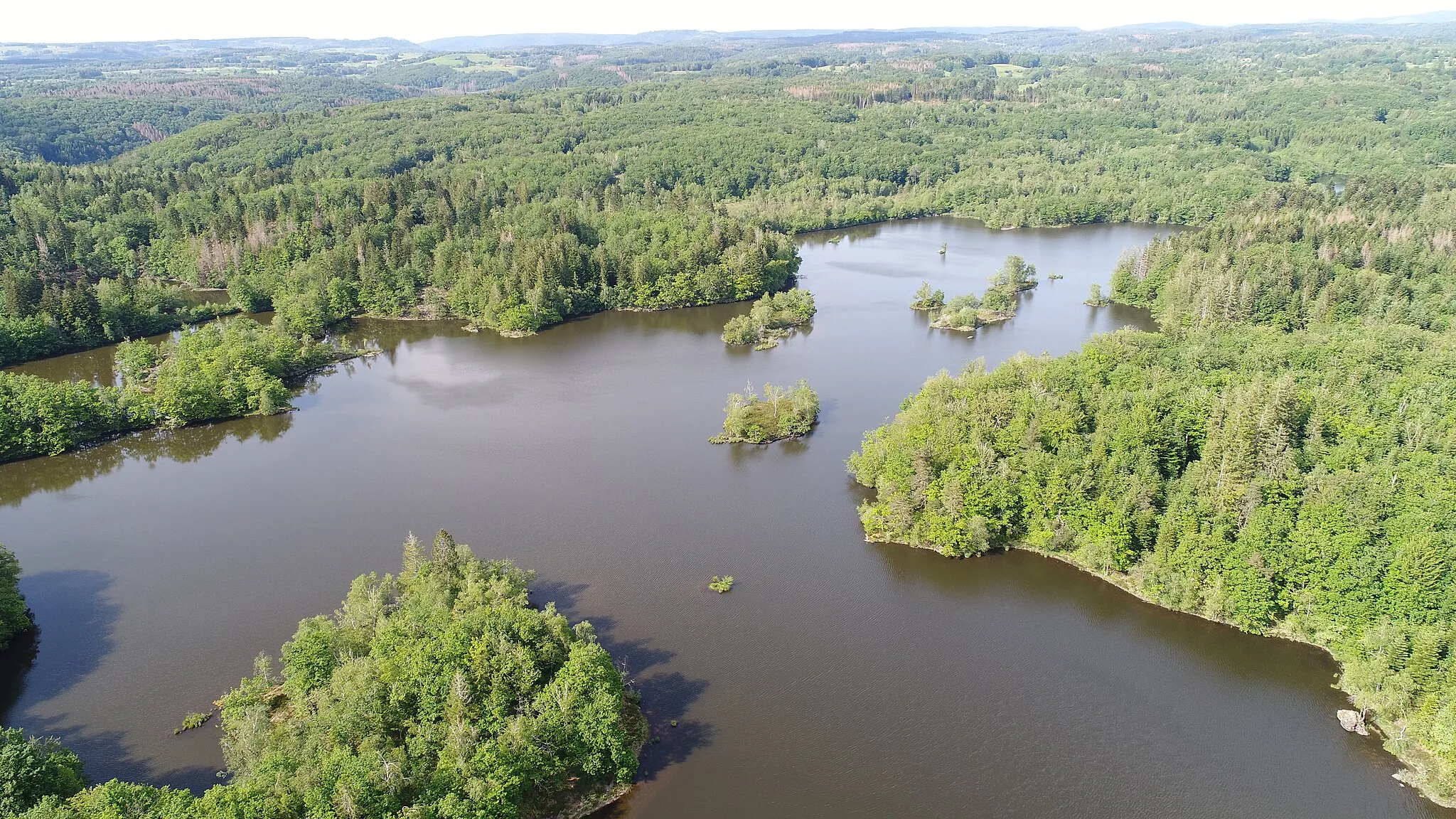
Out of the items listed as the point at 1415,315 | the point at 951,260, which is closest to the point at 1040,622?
the point at 1415,315

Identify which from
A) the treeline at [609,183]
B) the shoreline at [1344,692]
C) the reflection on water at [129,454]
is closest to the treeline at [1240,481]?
the shoreline at [1344,692]

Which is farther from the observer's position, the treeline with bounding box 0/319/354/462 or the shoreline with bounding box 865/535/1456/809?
the treeline with bounding box 0/319/354/462

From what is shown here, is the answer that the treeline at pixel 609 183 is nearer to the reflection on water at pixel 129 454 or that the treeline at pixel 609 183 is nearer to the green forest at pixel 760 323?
the green forest at pixel 760 323

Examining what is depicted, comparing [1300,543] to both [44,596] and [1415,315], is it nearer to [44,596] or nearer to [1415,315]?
[1415,315]

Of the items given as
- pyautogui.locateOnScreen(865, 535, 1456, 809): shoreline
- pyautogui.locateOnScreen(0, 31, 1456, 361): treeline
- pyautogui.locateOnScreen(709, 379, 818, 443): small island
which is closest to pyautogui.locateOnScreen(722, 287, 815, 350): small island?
pyautogui.locateOnScreen(0, 31, 1456, 361): treeline

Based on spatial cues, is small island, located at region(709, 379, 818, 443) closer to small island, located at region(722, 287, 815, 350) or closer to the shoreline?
the shoreline

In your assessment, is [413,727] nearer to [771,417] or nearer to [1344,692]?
[771,417]
